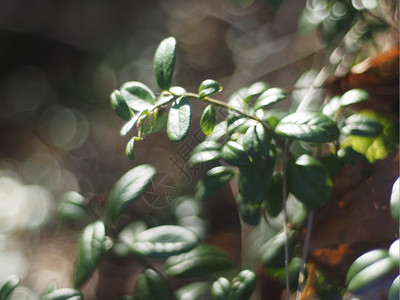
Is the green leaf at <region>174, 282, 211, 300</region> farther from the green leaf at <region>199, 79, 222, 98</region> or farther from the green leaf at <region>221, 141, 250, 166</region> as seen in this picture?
the green leaf at <region>199, 79, 222, 98</region>

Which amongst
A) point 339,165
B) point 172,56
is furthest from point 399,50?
point 172,56

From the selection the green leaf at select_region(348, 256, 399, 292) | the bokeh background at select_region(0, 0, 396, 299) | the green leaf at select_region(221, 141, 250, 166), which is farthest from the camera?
the bokeh background at select_region(0, 0, 396, 299)

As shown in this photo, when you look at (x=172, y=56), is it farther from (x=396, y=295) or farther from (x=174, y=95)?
(x=396, y=295)

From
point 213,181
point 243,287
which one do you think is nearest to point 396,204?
point 243,287

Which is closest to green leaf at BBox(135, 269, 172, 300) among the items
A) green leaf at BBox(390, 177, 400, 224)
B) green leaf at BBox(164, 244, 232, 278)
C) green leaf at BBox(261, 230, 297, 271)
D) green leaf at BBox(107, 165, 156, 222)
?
green leaf at BBox(164, 244, 232, 278)

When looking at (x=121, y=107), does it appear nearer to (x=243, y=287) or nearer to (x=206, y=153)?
(x=206, y=153)
